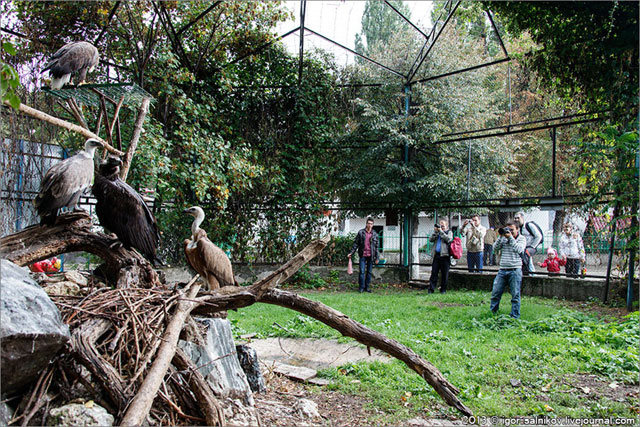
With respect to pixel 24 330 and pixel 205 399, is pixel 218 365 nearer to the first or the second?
pixel 205 399

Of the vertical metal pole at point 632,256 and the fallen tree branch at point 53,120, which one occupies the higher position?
the fallen tree branch at point 53,120

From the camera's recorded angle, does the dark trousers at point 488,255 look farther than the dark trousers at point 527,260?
Yes

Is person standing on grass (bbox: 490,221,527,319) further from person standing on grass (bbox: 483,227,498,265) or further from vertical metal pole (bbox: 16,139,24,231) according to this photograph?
vertical metal pole (bbox: 16,139,24,231)

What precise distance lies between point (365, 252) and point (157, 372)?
25.9 ft

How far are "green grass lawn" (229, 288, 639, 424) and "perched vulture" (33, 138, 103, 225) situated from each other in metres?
2.77

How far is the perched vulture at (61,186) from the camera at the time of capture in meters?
3.64

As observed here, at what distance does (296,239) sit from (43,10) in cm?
758

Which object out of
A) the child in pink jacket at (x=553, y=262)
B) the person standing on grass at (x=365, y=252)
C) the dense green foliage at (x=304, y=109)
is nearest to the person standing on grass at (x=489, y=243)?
the dense green foliage at (x=304, y=109)

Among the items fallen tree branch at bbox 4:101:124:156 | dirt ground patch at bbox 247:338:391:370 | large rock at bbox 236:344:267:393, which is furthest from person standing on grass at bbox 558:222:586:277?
fallen tree branch at bbox 4:101:124:156

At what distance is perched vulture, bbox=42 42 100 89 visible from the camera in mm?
5270

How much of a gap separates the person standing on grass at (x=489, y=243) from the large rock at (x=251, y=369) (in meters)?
8.72

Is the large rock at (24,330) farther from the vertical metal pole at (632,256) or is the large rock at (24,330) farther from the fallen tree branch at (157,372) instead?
the vertical metal pole at (632,256)

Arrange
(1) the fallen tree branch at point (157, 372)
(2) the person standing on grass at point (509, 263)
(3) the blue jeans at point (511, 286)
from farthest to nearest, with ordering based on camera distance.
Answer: (2) the person standing on grass at point (509, 263) → (3) the blue jeans at point (511, 286) → (1) the fallen tree branch at point (157, 372)

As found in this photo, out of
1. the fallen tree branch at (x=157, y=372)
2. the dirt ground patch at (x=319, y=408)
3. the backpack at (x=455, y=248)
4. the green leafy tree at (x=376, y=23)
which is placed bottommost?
the dirt ground patch at (x=319, y=408)
